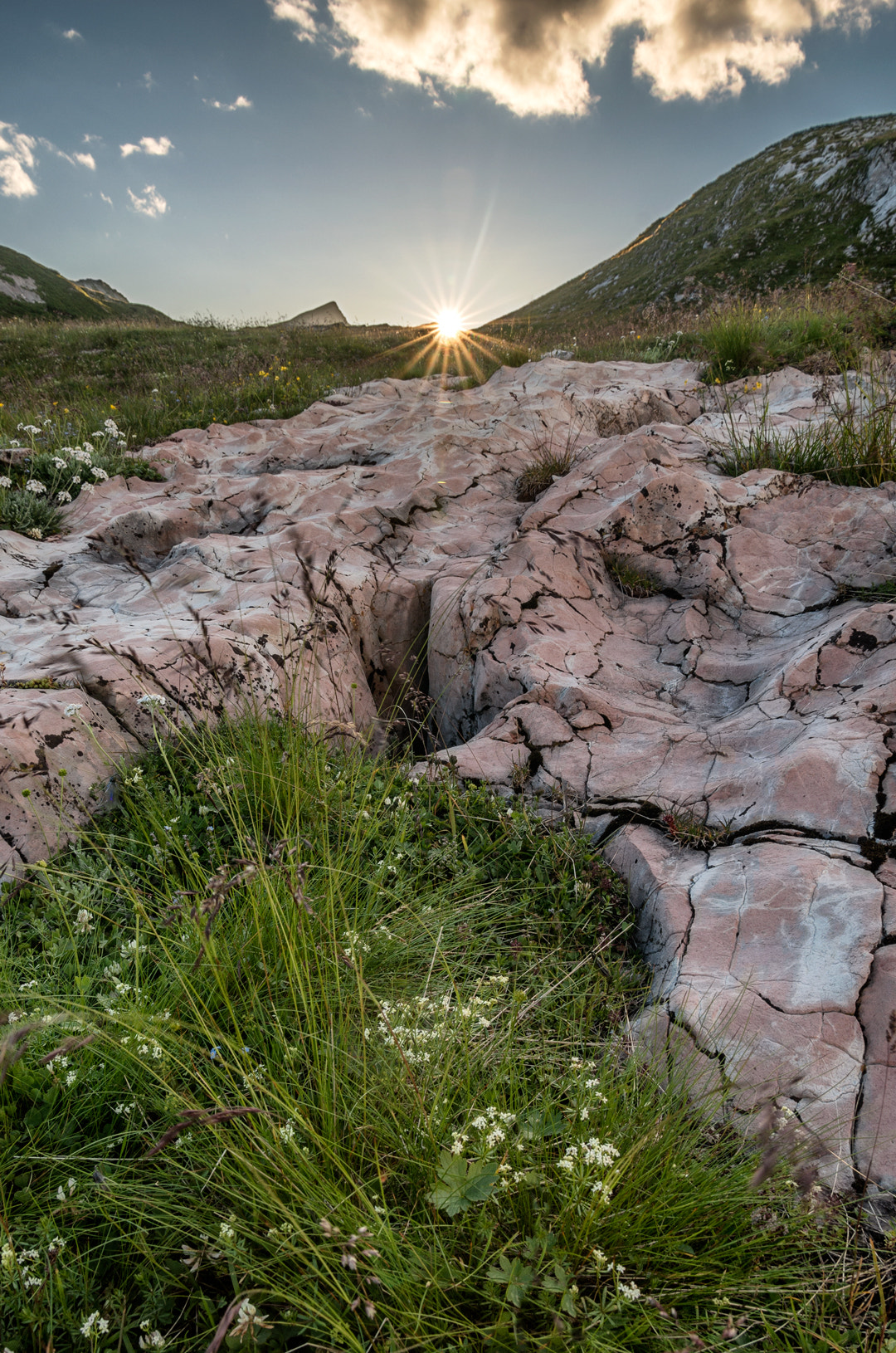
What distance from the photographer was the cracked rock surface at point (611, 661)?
1955mm

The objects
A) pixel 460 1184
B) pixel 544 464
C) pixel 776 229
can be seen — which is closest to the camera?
pixel 460 1184

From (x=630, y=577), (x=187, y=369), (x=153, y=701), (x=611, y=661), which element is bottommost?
A: (x=611, y=661)

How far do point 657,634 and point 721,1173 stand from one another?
2.97 meters

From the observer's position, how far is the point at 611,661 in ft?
12.6

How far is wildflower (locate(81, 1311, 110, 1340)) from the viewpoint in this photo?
118cm

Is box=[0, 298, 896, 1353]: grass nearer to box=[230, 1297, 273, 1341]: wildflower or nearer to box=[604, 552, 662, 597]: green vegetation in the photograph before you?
box=[230, 1297, 273, 1341]: wildflower

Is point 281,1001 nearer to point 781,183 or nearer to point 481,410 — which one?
point 481,410

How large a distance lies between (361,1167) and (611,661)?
2.94 m

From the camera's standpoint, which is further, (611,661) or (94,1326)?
(611,661)

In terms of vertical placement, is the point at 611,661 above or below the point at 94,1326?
above

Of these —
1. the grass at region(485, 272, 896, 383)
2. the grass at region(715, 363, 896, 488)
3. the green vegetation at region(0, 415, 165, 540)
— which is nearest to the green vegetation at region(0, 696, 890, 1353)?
the grass at region(715, 363, 896, 488)

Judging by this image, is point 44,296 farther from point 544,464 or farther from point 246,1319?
point 246,1319

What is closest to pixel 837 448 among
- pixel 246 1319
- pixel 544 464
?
pixel 544 464

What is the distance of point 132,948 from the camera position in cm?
196
